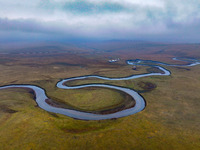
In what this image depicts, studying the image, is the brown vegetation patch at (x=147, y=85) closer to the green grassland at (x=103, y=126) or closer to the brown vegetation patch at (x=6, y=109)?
the green grassland at (x=103, y=126)

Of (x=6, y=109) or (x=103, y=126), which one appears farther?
(x=6, y=109)

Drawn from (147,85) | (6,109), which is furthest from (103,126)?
(147,85)

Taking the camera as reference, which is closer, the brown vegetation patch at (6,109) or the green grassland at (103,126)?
the green grassland at (103,126)

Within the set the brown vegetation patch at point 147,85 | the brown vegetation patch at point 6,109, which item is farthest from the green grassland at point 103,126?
the brown vegetation patch at point 147,85

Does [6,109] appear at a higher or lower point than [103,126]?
higher

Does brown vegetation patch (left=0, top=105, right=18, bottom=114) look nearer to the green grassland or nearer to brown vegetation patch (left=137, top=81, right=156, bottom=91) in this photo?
the green grassland

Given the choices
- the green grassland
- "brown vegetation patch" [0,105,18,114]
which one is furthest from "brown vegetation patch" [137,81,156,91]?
"brown vegetation patch" [0,105,18,114]

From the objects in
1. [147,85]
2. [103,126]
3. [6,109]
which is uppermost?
[147,85]

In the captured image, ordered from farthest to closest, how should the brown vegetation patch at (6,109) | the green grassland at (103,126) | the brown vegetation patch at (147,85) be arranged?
the brown vegetation patch at (147,85) → the brown vegetation patch at (6,109) → the green grassland at (103,126)

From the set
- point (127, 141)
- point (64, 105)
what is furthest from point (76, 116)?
point (127, 141)

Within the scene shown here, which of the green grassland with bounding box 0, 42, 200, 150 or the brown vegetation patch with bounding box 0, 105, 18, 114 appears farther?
the brown vegetation patch with bounding box 0, 105, 18, 114

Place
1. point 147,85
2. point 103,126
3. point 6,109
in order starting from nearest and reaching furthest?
point 103,126
point 6,109
point 147,85

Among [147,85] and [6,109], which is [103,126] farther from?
[147,85]
